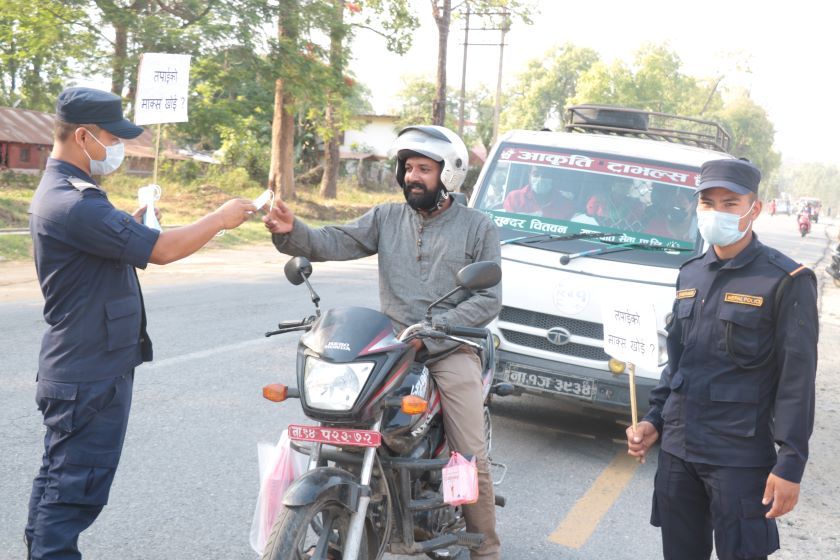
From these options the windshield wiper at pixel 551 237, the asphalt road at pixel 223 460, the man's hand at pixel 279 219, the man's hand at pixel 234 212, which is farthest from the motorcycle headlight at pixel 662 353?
the man's hand at pixel 234 212

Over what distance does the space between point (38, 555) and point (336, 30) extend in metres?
20.3

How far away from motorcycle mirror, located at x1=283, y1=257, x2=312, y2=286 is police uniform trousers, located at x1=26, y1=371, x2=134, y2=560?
0.87 m

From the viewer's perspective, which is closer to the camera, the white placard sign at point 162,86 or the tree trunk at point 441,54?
the white placard sign at point 162,86

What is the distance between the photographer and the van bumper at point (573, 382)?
5656 millimetres

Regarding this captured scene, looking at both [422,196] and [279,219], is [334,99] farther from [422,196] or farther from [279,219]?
[279,219]

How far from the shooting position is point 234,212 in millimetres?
3230

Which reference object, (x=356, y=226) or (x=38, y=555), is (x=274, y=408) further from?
(x=38, y=555)

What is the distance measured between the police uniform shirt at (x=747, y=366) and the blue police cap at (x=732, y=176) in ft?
0.69

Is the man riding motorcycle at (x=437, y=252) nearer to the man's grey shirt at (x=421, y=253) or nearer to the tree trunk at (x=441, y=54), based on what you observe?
the man's grey shirt at (x=421, y=253)

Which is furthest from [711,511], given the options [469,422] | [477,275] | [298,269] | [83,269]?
[83,269]

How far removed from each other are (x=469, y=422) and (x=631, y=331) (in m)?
0.80

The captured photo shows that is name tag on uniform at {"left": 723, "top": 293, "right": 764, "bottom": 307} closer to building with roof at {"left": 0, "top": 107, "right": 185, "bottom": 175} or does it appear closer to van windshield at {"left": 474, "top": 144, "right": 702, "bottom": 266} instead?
van windshield at {"left": 474, "top": 144, "right": 702, "bottom": 266}

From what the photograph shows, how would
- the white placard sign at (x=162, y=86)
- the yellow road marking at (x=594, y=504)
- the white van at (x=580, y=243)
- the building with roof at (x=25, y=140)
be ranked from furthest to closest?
the building with roof at (x=25, y=140) < the white placard sign at (x=162, y=86) < the white van at (x=580, y=243) < the yellow road marking at (x=594, y=504)

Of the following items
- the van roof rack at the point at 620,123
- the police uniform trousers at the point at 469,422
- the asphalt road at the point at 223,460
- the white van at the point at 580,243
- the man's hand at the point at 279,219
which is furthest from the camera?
the van roof rack at the point at 620,123
